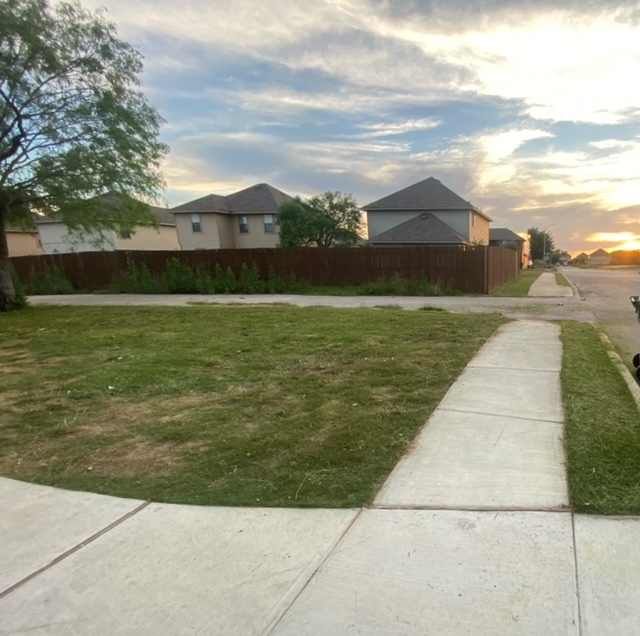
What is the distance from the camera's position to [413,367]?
541 cm

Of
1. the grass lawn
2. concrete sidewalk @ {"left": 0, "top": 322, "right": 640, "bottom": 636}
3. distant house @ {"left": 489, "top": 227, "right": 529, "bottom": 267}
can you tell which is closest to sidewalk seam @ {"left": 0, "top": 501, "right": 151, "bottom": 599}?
concrete sidewalk @ {"left": 0, "top": 322, "right": 640, "bottom": 636}

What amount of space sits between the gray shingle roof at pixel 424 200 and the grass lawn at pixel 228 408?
2315 centimetres

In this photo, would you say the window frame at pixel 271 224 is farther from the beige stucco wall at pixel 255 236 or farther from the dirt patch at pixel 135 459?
the dirt patch at pixel 135 459

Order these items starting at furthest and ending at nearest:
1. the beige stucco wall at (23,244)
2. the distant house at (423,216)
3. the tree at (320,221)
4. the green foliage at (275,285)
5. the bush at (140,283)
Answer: the beige stucco wall at (23,244)
the tree at (320,221)
the distant house at (423,216)
the bush at (140,283)
the green foliage at (275,285)

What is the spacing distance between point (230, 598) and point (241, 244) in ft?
112

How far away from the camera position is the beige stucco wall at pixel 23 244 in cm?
3544

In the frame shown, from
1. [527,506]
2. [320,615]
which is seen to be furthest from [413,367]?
[320,615]

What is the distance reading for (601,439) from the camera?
3.22 m

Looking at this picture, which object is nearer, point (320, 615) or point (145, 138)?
point (320, 615)

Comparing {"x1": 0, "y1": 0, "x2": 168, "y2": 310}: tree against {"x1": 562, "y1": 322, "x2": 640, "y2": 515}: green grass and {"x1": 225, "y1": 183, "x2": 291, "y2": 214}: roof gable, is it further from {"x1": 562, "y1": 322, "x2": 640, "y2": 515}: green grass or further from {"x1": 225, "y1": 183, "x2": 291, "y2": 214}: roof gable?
{"x1": 225, "y1": 183, "x2": 291, "y2": 214}: roof gable

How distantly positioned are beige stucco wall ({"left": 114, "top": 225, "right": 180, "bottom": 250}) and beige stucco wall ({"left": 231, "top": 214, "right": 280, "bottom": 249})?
19.1ft

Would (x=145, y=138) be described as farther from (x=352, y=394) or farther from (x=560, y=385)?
(x=560, y=385)

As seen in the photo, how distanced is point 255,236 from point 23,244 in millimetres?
20581

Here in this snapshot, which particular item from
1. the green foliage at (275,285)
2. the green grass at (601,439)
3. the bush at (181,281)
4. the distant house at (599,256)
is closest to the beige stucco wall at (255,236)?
the bush at (181,281)
